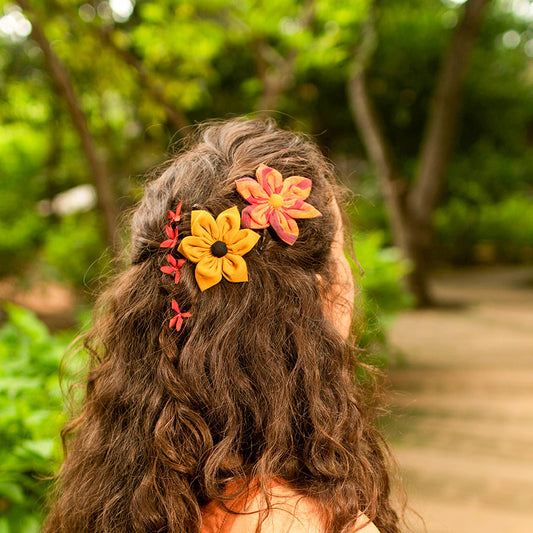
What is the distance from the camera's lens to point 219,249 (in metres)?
1.18

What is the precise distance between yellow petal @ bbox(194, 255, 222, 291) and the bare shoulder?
1.46 ft

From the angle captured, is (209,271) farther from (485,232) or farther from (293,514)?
Result: (485,232)

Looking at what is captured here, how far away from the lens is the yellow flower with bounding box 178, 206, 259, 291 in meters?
1.20

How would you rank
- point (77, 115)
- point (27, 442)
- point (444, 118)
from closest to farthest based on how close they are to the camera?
point (27, 442) < point (77, 115) < point (444, 118)

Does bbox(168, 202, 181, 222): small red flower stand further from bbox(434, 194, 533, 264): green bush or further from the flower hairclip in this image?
bbox(434, 194, 533, 264): green bush

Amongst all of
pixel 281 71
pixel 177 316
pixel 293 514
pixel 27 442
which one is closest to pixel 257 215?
pixel 177 316

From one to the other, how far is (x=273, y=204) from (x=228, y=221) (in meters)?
0.10

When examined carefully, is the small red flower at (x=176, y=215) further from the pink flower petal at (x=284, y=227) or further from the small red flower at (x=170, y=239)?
the pink flower petal at (x=284, y=227)

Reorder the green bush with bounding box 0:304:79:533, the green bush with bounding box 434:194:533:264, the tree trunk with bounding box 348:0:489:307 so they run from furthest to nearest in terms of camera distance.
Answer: the green bush with bounding box 434:194:533:264
the tree trunk with bounding box 348:0:489:307
the green bush with bounding box 0:304:79:533

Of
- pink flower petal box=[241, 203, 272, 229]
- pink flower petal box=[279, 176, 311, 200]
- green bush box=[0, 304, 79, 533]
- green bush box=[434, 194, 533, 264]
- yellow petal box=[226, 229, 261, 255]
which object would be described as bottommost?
green bush box=[434, 194, 533, 264]

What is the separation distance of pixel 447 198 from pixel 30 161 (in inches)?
377

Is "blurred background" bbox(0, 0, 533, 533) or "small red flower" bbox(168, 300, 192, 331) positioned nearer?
"small red flower" bbox(168, 300, 192, 331)

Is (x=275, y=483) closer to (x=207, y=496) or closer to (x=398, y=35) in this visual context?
(x=207, y=496)

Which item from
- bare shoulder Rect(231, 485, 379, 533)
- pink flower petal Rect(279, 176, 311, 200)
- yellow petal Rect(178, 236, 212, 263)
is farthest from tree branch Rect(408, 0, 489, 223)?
bare shoulder Rect(231, 485, 379, 533)
